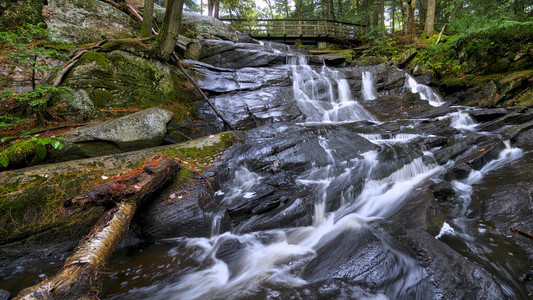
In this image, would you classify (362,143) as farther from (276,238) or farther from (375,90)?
(375,90)

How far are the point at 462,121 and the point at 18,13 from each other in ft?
46.3

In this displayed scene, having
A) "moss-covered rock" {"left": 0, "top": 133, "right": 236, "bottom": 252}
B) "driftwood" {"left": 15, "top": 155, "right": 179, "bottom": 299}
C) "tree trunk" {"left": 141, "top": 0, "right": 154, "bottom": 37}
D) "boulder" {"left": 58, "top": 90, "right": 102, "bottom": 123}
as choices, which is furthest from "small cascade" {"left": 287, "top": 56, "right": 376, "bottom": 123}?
"moss-covered rock" {"left": 0, "top": 133, "right": 236, "bottom": 252}

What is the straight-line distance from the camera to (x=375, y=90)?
11.1 m

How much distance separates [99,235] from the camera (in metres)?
2.38

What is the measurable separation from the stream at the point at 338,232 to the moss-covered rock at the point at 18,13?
6421 mm

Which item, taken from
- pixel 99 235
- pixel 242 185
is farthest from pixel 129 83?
pixel 99 235

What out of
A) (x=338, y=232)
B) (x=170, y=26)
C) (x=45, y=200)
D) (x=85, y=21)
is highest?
(x=85, y=21)

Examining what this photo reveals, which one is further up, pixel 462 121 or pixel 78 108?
pixel 78 108

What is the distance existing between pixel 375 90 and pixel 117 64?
10846mm

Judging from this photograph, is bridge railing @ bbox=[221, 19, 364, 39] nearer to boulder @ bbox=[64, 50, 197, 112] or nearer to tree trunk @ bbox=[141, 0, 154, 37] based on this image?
tree trunk @ bbox=[141, 0, 154, 37]

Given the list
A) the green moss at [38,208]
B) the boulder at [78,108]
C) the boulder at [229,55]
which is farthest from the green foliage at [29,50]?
the boulder at [229,55]

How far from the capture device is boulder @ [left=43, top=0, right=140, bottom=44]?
644 centimetres

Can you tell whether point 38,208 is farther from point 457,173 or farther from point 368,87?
point 368,87

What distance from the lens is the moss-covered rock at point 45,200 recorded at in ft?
10.2
